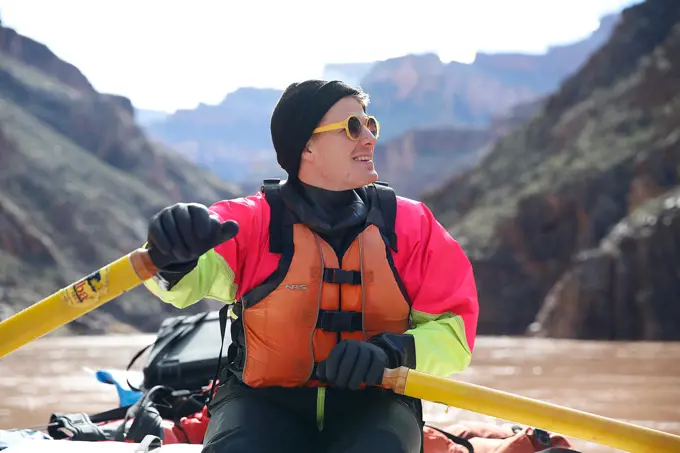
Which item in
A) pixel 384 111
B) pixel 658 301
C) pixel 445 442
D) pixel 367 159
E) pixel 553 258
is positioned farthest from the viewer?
pixel 384 111

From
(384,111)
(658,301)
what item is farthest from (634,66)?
(384,111)

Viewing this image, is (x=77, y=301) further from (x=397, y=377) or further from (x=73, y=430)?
(x=73, y=430)

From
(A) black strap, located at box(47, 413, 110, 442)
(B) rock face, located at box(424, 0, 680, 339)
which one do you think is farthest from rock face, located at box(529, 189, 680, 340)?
(A) black strap, located at box(47, 413, 110, 442)

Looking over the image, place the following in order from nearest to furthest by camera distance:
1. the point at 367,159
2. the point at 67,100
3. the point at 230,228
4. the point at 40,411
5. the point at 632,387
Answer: the point at 230,228 < the point at 367,159 < the point at 40,411 < the point at 632,387 < the point at 67,100

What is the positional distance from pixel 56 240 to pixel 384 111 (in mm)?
126747

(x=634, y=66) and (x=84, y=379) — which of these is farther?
(x=634, y=66)

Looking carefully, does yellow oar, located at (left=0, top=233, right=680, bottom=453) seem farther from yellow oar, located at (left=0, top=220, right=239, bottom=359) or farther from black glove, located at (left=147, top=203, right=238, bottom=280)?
black glove, located at (left=147, top=203, right=238, bottom=280)

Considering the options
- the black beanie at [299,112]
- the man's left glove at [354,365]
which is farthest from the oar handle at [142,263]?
the black beanie at [299,112]

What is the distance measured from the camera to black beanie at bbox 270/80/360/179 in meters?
2.33

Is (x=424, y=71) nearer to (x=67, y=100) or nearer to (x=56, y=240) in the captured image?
(x=67, y=100)

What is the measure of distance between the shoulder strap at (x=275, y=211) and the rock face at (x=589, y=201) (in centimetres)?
2281

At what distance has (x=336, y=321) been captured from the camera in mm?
2197

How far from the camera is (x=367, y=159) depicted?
237cm

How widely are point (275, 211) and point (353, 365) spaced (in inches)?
24.6
